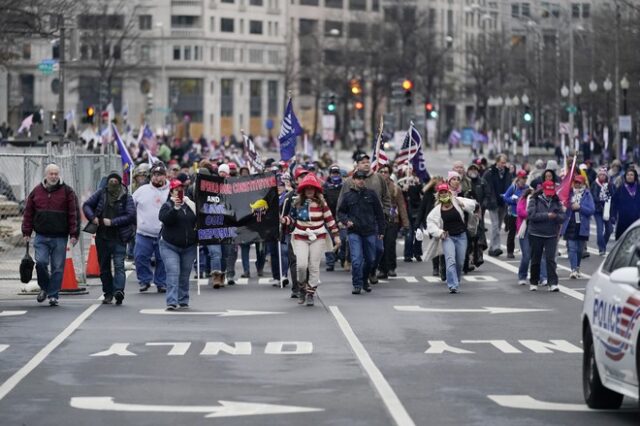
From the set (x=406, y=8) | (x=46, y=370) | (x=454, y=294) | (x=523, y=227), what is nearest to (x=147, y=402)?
(x=46, y=370)

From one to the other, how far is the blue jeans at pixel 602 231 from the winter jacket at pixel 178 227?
12684 millimetres

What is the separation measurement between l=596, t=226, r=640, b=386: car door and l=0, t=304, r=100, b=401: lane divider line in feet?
15.9

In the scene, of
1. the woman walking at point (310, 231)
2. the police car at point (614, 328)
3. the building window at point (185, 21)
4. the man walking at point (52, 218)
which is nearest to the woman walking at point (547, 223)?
the woman walking at point (310, 231)

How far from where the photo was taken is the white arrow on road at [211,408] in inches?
560

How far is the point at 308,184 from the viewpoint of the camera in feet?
81.0

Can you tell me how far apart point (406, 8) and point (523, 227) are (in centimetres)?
11378

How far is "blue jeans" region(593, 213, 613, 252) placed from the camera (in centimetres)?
3523

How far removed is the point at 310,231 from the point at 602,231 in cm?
1202

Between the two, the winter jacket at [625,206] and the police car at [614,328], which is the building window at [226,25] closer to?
the winter jacket at [625,206]

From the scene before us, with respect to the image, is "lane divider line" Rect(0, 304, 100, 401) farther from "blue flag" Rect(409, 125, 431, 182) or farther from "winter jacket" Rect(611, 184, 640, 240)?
"blue flag" Rect(409, 125, 431, 182)

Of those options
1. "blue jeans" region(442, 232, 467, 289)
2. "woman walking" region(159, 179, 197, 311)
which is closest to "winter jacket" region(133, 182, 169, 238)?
"woman walking" region(159, 179, 197, 311)

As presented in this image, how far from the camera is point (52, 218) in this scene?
24141 mm

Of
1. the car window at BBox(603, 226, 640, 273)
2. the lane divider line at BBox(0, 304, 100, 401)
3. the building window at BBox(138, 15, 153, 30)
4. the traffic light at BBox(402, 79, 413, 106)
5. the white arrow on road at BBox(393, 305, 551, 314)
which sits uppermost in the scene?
the building window at BBox(138, 15, 153, 30)

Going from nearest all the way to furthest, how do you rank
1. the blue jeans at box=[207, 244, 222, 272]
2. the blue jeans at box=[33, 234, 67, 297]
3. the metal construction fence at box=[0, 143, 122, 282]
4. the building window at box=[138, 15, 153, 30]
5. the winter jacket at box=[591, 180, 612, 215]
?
the blue jeans at box=[33, 234, 67, 297]
the blue jeans at box=[207, 244, 222, 272]
the metal construction fence at box=[0, 143, 122, 282]
the winter jacket at box=[591, 180, 612, 215]
the building window at box=[138, 15, 153, 30]
